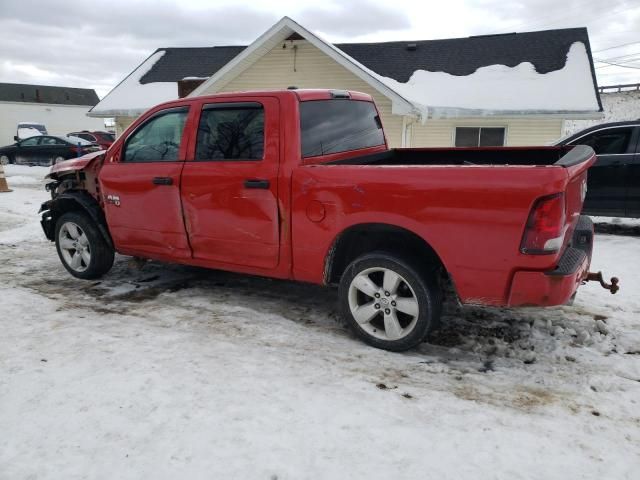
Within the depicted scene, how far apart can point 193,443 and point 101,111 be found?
16.9 meters

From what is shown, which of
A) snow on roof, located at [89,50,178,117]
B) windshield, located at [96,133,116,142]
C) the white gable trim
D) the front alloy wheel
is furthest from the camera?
windshield, located at [96,133,116,142]

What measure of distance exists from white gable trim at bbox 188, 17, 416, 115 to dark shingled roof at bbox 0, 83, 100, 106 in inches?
2021

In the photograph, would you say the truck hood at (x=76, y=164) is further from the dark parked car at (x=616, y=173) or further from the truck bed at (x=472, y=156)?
the dark parked car at (x=616, y=173)

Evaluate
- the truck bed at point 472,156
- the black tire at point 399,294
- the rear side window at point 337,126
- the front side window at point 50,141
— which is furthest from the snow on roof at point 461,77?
the black tire at point 399,294

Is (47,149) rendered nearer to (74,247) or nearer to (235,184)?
(74,247)

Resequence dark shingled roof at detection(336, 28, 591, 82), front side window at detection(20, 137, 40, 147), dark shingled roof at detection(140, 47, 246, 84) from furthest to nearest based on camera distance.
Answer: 1. front side window at detection(20, 137, 40, 147)
2. dark shingled roof at detection(140, 47, 246, 84)
3. dark shingled roof at detection(336, 28, 591, 82)

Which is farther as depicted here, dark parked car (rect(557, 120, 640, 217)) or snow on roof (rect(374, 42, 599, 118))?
snow on roof (rect(374, 42, 599, 118))

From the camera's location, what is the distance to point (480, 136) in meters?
14.5

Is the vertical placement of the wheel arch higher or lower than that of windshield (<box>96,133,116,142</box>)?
lower

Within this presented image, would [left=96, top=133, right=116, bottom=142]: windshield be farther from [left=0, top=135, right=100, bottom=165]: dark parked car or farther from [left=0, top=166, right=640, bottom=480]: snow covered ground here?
[left=0, top=166, right=640, bottom=480]: snow covered ground

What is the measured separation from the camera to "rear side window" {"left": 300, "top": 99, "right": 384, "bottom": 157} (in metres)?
3.96

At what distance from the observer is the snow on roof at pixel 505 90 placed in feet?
43.3

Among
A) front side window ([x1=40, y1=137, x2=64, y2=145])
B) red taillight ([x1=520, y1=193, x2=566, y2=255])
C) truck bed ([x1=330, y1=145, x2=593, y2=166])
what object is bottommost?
red taillight ([x1=520, y1=193, x2=566, y2=255])

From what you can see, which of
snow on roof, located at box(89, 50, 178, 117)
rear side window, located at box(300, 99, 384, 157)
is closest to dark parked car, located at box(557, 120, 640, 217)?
rear side window, located at box(300, 99, 384, 157)
